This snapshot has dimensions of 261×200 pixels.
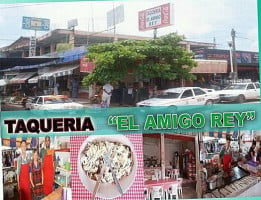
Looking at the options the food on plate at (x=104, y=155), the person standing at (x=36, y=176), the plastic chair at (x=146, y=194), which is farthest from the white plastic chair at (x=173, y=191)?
the person standing at (x=36, y=176)

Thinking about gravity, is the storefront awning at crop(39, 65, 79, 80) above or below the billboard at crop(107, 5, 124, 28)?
below

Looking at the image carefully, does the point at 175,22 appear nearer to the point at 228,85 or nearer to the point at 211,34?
the point at 211,34

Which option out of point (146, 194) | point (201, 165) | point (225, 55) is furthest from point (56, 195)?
point (225, 55)

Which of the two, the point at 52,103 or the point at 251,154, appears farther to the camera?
the point at 251,154

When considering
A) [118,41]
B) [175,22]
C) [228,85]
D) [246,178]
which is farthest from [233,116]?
[118,41]

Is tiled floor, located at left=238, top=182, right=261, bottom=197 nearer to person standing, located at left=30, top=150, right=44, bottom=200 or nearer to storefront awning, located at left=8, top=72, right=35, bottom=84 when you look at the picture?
person standing, located at left=30, top=150, right=44, bottom=200

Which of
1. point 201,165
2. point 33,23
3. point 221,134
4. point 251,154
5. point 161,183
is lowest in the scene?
point 161,183

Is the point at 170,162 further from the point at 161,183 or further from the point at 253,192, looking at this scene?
the point at 253,192

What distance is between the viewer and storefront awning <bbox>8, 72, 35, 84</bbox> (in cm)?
470

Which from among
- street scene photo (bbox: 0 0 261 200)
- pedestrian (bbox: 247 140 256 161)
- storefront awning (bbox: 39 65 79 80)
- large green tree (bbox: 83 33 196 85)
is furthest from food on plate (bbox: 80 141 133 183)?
pedestrian (bbox: 247 140 256 161)

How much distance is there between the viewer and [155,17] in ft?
15.5

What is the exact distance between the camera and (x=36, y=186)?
4801 mm

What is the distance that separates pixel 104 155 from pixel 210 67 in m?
1.65

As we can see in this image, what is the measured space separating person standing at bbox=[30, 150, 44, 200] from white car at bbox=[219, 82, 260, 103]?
7.69 ft
